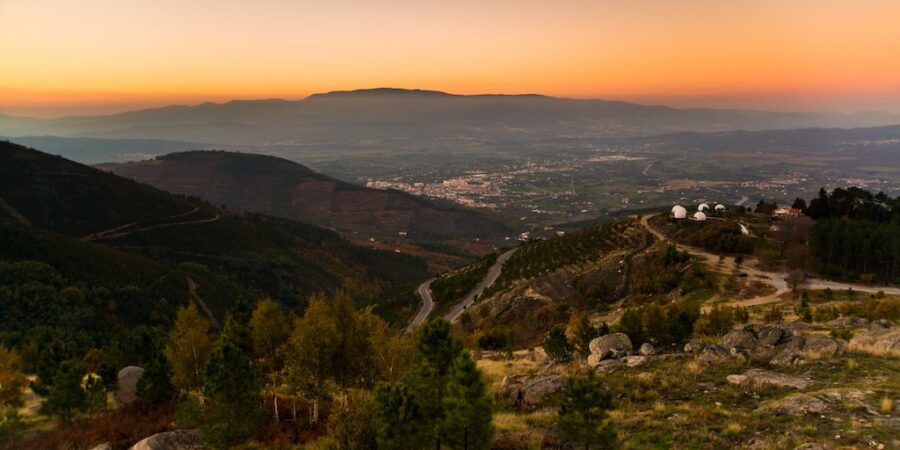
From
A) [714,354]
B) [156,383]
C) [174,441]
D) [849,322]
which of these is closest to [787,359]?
[714,354]

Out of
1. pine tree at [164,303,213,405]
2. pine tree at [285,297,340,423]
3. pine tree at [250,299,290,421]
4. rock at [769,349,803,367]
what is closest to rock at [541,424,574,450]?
pine tree at [285,297,340,423]

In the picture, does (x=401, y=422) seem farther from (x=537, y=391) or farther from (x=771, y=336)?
(x=771, y=336)

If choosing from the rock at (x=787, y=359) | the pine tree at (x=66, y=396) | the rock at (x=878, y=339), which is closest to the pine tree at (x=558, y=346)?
the rock at (x=787, y=359)

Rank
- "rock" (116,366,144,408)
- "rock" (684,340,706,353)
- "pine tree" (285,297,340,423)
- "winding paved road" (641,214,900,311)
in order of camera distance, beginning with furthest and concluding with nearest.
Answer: "winding paved road" (641,214,900,311)
"rock" (116,366,144,408)
"rock" (684,340,706,353)
"pine tree" (285,297,340,423)

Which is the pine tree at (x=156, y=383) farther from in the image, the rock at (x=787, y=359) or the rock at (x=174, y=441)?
the rock at (x=787, y=359)

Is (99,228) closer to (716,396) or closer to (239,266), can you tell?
(239,266)

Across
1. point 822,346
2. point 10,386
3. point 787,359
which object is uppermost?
point 822,346

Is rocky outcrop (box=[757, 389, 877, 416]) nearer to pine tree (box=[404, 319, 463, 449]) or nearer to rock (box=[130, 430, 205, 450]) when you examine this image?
pine tree (box=[404, 319, 463, 449])
